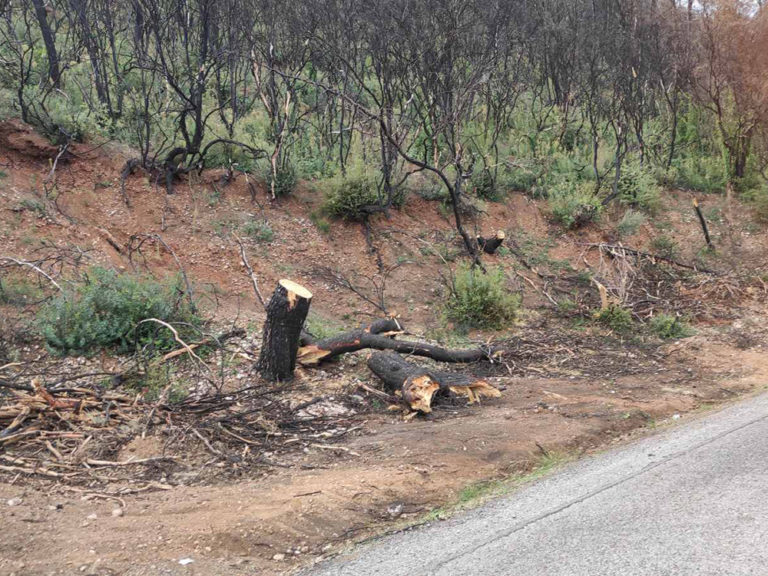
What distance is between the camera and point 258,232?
431 inches

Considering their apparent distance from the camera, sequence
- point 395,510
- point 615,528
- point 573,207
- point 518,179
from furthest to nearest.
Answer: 1. point 518,179
2. point 573,207
3. point 395,510
4. point 615,528

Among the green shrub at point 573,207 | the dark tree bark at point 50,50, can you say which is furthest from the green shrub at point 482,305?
the dark tree bark at point 50,50

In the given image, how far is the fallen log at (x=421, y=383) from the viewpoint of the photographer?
6008 millimetres

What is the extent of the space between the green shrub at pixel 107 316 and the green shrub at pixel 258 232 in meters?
3.73

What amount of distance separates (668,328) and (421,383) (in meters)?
4.88

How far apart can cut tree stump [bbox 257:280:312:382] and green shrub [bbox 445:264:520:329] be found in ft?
11.9

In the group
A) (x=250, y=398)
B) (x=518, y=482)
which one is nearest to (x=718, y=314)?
(x=518, y=482)

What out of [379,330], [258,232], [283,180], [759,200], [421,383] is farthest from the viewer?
[759,200]

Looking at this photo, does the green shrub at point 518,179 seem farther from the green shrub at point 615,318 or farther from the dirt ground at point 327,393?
the green shrub at point 615,318

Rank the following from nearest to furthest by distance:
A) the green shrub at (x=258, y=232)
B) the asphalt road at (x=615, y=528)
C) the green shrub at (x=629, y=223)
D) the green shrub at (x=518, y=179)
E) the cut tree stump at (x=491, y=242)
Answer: the asphalt road at (x=615, y=528)
the green shrub at (x=258, y=232)
the cut tree stump at (x=491, y=242)
the green shrub at (x=629, y=223)
the green shrub at (x=518, y=179)

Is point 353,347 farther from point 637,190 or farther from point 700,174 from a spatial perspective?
point 700,174

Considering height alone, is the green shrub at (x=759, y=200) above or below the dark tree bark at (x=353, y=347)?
above

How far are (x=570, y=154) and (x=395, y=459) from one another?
1297cm

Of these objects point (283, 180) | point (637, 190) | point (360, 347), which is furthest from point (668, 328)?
point (283, 180)
